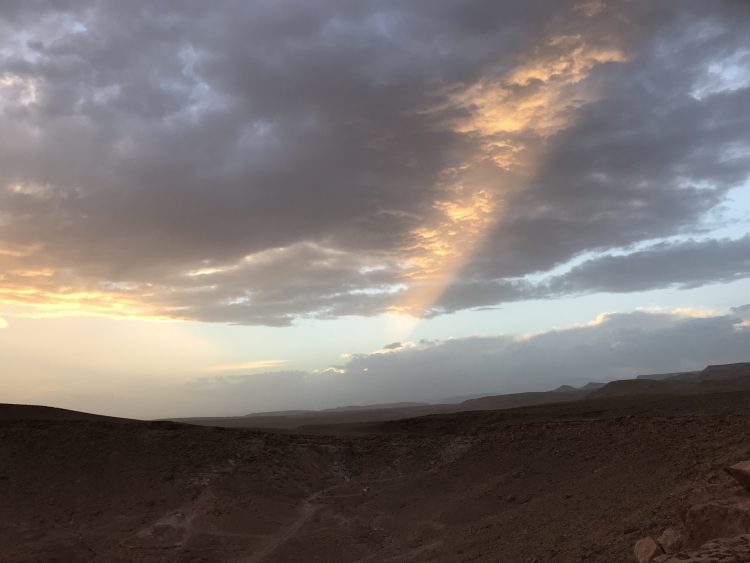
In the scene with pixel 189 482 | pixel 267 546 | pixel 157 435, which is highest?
pixel 157 435

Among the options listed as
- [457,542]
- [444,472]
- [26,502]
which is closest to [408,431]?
[444,472]

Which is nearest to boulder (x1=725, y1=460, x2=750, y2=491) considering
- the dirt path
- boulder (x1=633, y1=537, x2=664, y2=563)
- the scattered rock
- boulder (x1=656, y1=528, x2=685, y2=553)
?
boulder (x1=656, y1=528, x2=685, y2=553)

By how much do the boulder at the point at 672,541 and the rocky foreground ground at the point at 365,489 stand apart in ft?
0.52

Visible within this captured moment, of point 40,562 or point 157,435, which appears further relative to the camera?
point 157,435

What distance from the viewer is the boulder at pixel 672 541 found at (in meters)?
8.37

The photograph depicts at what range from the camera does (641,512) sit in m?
12.6

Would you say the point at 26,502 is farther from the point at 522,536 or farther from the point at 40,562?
the point at 522,536

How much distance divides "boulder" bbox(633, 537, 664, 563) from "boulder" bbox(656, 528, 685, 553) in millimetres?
153

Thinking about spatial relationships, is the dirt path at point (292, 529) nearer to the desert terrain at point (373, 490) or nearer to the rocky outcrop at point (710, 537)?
the desert terrain at point (373, 490)

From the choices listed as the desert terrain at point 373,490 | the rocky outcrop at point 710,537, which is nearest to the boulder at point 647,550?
the rocky outcrop at point 710,537

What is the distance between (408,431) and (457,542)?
15.5m

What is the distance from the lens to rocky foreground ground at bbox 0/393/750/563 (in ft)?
46.8

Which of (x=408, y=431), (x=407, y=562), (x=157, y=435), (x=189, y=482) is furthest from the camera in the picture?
(x=408, y=431)

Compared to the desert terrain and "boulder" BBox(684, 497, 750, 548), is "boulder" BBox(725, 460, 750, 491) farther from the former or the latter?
"boulder" BBox(684, 497, 750, 548)
